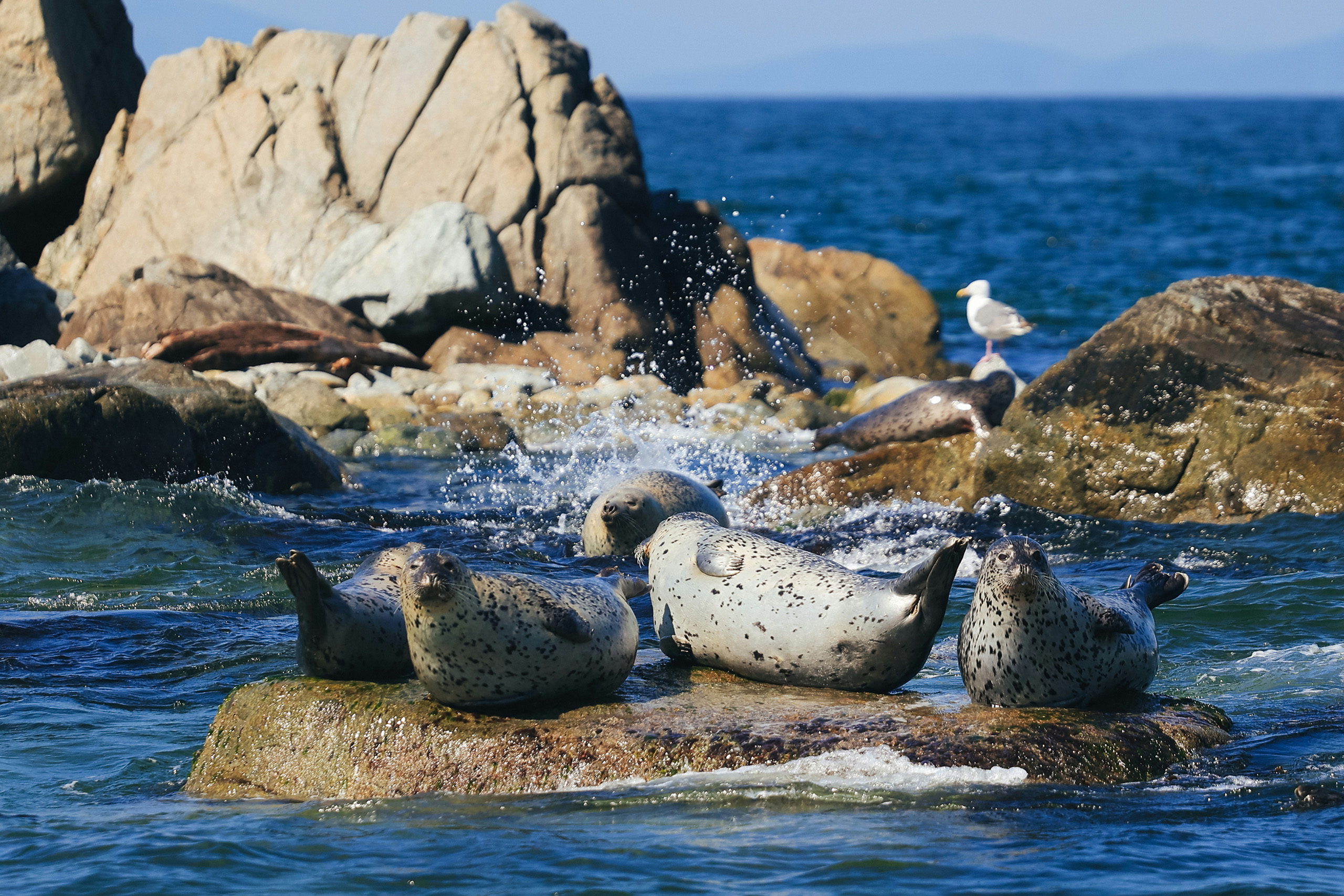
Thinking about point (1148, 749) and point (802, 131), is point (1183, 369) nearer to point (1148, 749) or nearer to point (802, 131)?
point (1148, 749)

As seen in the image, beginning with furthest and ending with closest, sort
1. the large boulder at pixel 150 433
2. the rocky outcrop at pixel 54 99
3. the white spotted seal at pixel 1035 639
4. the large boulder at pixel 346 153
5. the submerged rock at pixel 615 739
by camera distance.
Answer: the rocky outcrop at pixel 54 99, the large boulder at pixel 346 153, the large boulder at pixel 150 433, the white spotted seal at pixel 1035 639, the submerged rock at pixel 615 739

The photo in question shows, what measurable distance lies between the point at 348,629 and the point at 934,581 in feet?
6.75

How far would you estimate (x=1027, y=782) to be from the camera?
15.2ft

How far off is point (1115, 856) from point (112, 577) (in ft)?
21.0

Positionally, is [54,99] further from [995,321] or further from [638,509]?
[638,509]

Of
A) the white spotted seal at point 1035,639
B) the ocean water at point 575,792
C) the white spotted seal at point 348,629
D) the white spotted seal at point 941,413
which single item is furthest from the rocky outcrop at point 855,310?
the white spotted seal at point 348,629

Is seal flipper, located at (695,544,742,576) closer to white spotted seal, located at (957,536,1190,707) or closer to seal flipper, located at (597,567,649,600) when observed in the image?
seal flipper, located at (597,567,649,600)

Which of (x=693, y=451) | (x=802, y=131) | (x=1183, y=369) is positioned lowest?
(x=693, y=451)

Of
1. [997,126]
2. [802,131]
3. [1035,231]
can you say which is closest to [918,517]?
[1035,231]

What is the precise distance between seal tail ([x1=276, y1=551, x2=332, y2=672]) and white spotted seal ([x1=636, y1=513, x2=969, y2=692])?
1.37m

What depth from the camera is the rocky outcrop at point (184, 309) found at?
16.7 meters

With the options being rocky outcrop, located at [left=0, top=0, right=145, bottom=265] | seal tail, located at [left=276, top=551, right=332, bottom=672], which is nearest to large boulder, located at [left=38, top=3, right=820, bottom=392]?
rocky outcrop, located at [left=0, top=0, right=145, bottom=265]

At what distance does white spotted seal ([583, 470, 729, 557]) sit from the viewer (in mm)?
8820

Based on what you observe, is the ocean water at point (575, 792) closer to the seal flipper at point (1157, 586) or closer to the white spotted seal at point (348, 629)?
the seal flipper at point (1157, 586)
